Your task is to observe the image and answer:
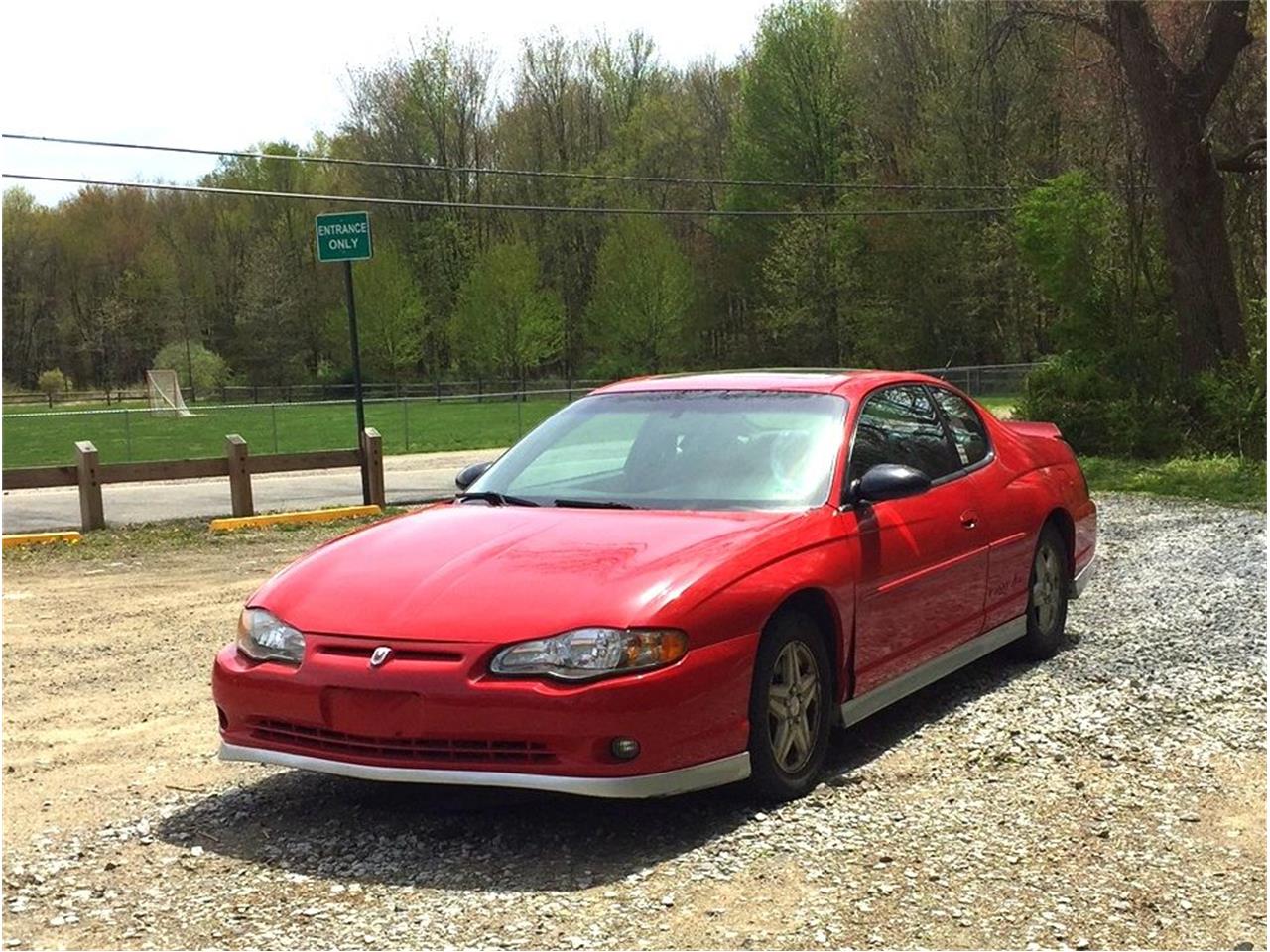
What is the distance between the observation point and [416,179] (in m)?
66.4

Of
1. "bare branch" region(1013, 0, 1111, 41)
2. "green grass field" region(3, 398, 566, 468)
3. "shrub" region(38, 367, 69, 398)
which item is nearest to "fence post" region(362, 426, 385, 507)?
"bare branch" region(1013, 0, 1111, 41)

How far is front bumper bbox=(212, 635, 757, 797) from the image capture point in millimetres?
4270

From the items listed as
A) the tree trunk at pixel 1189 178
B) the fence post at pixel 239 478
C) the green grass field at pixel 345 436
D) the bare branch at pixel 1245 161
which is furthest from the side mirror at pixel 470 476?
the bare branch at pixel 1245 161

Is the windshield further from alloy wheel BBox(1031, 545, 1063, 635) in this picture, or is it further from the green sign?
the green sign

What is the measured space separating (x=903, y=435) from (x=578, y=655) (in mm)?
2485

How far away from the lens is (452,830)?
4645 mm

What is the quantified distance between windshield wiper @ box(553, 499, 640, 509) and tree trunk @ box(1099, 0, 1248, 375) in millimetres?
16510

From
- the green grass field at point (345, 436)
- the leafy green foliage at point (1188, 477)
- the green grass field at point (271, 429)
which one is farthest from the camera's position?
the green grass field at point (271, 429)

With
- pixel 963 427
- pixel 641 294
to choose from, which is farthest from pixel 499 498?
pixel 641 294

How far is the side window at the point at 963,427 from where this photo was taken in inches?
262

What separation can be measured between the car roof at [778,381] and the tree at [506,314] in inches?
2367

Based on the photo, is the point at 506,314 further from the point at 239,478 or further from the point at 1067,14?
the point at 239,478

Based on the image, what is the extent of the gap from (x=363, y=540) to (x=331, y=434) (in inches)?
1379

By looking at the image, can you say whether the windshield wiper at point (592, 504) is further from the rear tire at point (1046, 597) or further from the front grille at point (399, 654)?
the rear tire at point (1046, 597)
